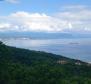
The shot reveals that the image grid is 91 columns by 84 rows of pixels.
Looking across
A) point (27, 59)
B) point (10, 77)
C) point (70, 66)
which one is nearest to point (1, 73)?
point (10, 77)

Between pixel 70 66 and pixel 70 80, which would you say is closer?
pixel 70 80

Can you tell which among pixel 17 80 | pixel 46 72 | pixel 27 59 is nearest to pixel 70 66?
pixel 27 59

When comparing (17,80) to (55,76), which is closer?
(17,80)

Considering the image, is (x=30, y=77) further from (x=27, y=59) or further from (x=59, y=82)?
(x=27, y=59)

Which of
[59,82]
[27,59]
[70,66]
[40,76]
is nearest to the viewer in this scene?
[59,82]

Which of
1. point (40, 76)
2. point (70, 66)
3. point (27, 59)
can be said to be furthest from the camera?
point (27, 59)

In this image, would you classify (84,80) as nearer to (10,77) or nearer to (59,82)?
(59,82)

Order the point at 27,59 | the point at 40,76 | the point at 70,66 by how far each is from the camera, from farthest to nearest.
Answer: the point at 27,59, the point at 70,66, the point at 40,76

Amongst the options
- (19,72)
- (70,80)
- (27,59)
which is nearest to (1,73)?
(19,72)
